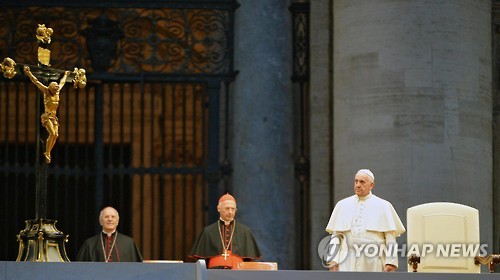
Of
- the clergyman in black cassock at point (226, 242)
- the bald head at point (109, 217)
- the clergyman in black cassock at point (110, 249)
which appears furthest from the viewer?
the clergyman in black cassock at point (110, 249)

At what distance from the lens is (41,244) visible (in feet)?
47.1

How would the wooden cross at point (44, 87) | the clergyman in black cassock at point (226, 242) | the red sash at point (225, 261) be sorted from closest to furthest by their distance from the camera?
the wooden cross at point (44, 87), the red sash at point (225, 261), the clergyman in black cassock at point (226, 242)

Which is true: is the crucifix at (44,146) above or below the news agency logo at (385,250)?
above

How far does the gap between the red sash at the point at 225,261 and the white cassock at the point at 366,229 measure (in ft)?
4.07

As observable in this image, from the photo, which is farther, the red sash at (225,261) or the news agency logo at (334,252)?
the red sash at (225,261)

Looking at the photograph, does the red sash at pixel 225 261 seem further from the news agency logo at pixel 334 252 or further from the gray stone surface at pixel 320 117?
the gray stone surface at pixel 320 117

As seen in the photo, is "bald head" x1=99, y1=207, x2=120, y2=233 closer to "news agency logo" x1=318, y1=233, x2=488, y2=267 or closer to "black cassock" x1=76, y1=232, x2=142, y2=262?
"black cassock" x1=76, y1=232, x2=142, y2=262

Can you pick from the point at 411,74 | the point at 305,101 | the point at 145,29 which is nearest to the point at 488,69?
the point at 411,74

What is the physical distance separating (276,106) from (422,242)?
5.86 meters

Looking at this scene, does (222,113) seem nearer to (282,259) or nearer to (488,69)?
(282,259)

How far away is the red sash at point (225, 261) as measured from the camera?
16.7m

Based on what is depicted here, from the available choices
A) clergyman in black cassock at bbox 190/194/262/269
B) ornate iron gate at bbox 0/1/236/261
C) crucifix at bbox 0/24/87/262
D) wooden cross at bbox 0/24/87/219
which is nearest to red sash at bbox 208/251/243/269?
clergyman in black cassock at bbox 190/194/262/269

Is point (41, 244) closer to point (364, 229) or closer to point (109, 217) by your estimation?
point (109, 217)

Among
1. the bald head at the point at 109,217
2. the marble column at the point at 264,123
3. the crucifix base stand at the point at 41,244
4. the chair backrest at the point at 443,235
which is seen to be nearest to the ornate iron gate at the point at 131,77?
the marble column at the point at 264,123
